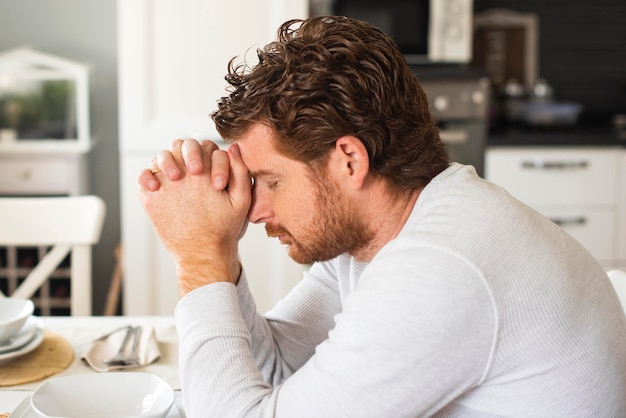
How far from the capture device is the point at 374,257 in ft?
3.93

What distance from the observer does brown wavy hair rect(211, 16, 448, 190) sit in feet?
3.86

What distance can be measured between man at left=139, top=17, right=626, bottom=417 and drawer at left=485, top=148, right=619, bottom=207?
229 centimetres

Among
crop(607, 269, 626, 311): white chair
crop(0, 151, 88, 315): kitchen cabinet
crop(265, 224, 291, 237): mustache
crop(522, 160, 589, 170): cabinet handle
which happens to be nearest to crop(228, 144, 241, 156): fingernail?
crop(265, 224, 291, 237): mustache

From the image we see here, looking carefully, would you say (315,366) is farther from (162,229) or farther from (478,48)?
(478,48)

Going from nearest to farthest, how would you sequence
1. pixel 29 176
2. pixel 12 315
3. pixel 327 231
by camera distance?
pixel 327 231 → pixel 12 315 → pixel 29 176

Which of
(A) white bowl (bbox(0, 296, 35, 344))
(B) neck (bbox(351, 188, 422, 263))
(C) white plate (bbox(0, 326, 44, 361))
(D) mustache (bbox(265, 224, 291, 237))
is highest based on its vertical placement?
(B) neck (bbox(351, 188, 422, 263))

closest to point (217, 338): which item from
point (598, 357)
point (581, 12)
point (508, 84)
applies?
point (598, 357)

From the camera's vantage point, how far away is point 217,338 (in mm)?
1163

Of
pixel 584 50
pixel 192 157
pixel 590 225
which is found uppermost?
pixel 584 50

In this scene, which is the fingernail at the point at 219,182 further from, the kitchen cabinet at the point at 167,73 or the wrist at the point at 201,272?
the kitchen cabinet at the point at 167,73

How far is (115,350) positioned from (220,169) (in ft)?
1.37

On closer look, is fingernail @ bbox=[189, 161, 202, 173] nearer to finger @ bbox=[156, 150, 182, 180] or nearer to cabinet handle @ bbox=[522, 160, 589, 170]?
finger @ bbox=[156, 150, 182, 180]

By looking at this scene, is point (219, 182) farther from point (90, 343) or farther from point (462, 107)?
point (462, 107)

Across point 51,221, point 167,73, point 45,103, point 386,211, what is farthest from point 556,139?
point 386,211
